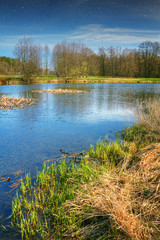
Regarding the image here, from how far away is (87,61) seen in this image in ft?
228

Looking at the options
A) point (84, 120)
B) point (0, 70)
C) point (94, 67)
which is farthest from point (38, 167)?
point (94, 67)

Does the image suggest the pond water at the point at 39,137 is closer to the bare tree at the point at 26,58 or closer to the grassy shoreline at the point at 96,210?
the grassy shoreline at the point at 96,210

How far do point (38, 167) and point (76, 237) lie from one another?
278cm

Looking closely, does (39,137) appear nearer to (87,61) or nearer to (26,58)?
(26,58)

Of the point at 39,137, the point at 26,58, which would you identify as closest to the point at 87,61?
the point at 26,58

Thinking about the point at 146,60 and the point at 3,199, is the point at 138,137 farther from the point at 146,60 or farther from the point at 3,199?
the point at 146,60

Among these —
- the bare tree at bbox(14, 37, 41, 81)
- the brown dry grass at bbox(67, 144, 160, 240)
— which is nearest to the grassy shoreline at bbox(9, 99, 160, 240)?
the brown dry grass at bbox(67, 144, 160, 240)

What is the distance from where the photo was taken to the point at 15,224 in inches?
131

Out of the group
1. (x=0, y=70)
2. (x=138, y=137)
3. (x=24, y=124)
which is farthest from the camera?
(x=0, y=70)

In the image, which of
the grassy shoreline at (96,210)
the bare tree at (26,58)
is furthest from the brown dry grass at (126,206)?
the bare tree at (26,58)

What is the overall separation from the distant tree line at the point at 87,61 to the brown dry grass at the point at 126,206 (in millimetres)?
46871

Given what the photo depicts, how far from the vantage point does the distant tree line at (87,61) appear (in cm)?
4919

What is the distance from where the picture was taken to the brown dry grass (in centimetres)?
274

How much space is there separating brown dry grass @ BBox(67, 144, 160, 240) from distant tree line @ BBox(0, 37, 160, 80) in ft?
154
